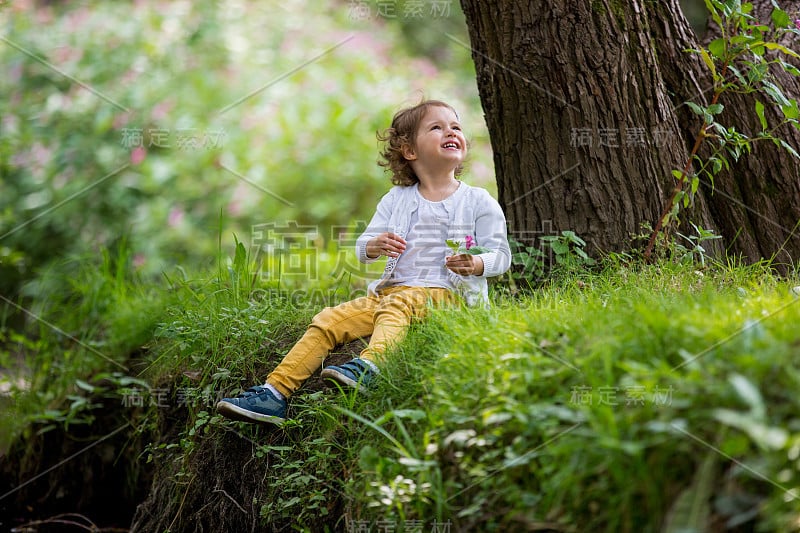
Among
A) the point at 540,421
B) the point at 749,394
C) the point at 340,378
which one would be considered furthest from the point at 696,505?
the point at 340,378

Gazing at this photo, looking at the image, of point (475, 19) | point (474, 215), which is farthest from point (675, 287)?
point (475, 19)

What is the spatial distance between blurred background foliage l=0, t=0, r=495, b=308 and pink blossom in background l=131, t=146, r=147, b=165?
10 mm

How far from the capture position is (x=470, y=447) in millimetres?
1807

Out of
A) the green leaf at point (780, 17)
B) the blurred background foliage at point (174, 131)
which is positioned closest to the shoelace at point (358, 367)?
the green leaf at point (780, 17)

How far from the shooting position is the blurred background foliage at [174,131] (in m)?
5.58

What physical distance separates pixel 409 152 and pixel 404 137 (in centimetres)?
6

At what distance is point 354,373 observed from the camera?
2273 mm

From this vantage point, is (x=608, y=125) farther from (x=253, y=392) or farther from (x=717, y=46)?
(x=253, y=392)

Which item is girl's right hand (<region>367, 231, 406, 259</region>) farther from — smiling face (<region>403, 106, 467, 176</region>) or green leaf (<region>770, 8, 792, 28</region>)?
green leaf (<region>770, 8, 792, 28</region>)

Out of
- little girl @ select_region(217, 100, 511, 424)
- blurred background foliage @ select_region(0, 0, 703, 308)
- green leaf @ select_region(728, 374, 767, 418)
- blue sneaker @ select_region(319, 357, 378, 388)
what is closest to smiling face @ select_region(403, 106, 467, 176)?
little girl @ select_region(217, 100, 511, 424)

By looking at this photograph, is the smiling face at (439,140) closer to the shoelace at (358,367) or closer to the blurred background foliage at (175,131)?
the shoelace at (358,367)

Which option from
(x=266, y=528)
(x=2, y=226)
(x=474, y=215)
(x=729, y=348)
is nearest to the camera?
(x=729, y=348)

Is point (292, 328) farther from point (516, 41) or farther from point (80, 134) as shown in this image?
point (80, 134)

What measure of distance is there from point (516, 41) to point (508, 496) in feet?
5.91
